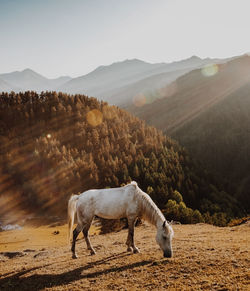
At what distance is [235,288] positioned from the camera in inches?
224

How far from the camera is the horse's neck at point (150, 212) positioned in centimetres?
881

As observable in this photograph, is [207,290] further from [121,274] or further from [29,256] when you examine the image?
[29,256]

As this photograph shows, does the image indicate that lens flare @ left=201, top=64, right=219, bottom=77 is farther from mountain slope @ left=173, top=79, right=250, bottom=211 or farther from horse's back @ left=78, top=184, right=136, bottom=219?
horse's back @ left=78, top=184, right=136, bottom=219

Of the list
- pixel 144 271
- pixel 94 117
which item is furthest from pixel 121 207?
pixel 94 117

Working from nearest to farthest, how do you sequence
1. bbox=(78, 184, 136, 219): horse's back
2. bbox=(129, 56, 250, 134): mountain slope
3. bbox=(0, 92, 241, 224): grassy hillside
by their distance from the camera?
1. bbox=(78, 184, 136, 219): horse's back
2. bbox=(0, 92, 241, 224): grassy hillside
3. bbox=(129, 56, 250, 134): mountain slope

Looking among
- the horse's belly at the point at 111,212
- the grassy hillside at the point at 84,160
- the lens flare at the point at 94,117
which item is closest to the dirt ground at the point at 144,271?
the horse's belly at the point at 111,212

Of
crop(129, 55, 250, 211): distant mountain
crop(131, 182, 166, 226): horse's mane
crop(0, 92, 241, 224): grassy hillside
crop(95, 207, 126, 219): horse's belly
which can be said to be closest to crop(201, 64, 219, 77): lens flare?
crop(129, 55, 250, 211): distant mountain

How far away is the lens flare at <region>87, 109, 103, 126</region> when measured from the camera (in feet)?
152

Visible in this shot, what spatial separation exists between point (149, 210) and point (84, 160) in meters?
27.6

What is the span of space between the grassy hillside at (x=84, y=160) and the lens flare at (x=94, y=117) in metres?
0.23

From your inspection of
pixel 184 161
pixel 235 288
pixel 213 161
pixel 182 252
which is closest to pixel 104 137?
pixel 184 161

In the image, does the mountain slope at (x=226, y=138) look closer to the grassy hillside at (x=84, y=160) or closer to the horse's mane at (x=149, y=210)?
the grassy hillside at (x=84, y=160)

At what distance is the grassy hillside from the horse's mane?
14.1 m

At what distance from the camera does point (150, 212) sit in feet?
29.8
